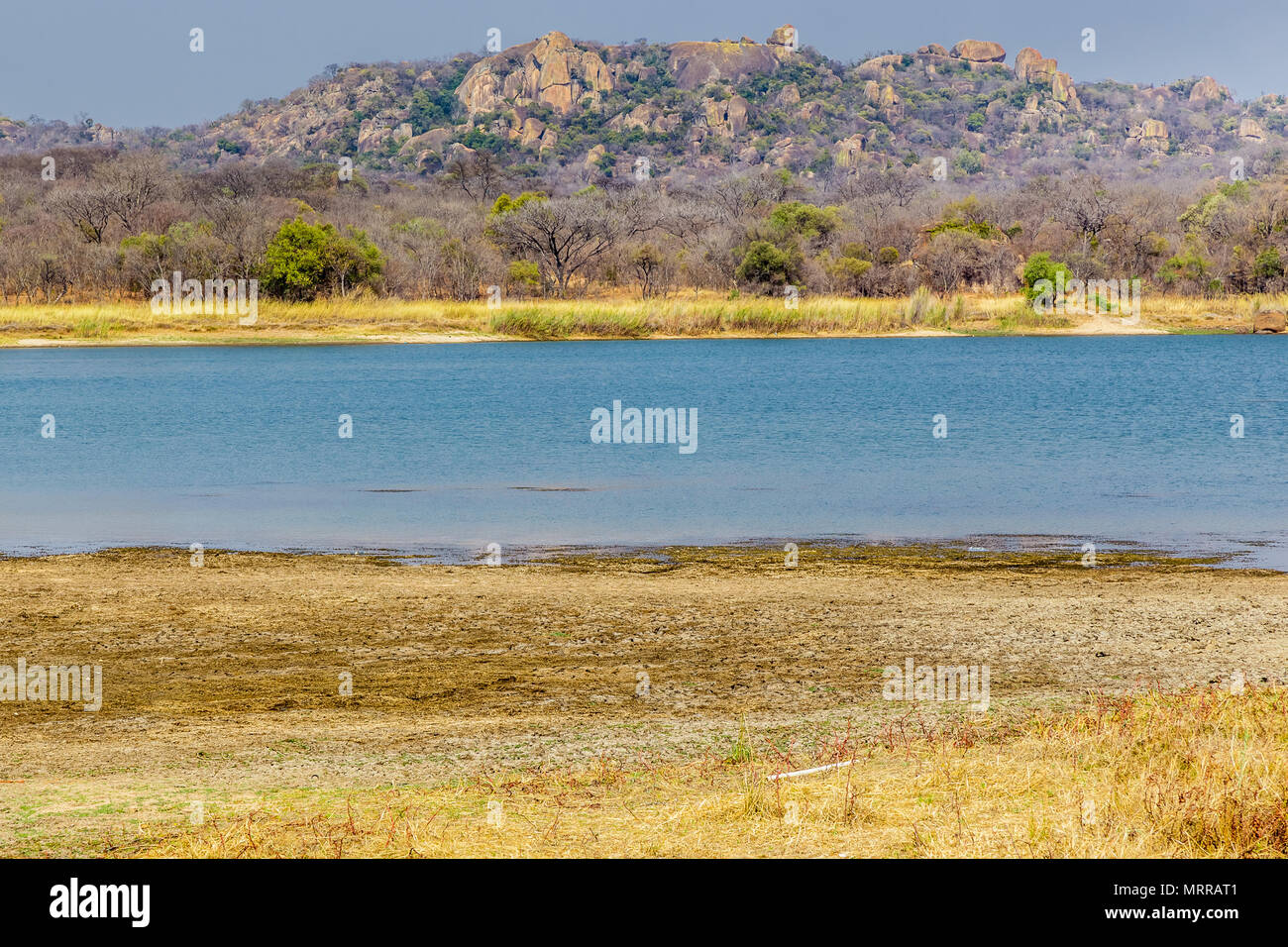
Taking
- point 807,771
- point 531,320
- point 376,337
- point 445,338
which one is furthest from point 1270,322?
point 807,771

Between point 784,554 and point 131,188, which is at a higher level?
point 131,188

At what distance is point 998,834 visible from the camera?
5.91m

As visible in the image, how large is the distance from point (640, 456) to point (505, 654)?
15262 mm

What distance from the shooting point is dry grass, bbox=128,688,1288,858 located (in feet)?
19.0

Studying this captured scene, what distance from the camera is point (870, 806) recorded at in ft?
20.7

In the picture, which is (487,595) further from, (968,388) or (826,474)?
(968,388)

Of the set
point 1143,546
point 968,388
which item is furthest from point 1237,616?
point 968,388

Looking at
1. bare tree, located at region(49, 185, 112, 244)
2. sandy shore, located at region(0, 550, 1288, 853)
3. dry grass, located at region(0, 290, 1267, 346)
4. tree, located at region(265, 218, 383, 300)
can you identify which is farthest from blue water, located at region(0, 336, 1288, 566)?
bare tree, located at region(49, 185, 112, 244)

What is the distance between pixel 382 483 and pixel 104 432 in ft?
35.3

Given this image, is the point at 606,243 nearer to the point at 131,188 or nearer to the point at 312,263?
the point at 312,263

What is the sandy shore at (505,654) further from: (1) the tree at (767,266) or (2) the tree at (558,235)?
(2) the tree at (558,235)

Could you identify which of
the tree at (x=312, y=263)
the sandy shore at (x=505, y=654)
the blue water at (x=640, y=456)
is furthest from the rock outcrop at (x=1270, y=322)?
the sandy shore at (x=505, y=654)

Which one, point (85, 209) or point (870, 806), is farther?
point (85, 209)

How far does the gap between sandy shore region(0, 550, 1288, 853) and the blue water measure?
8.50ft
